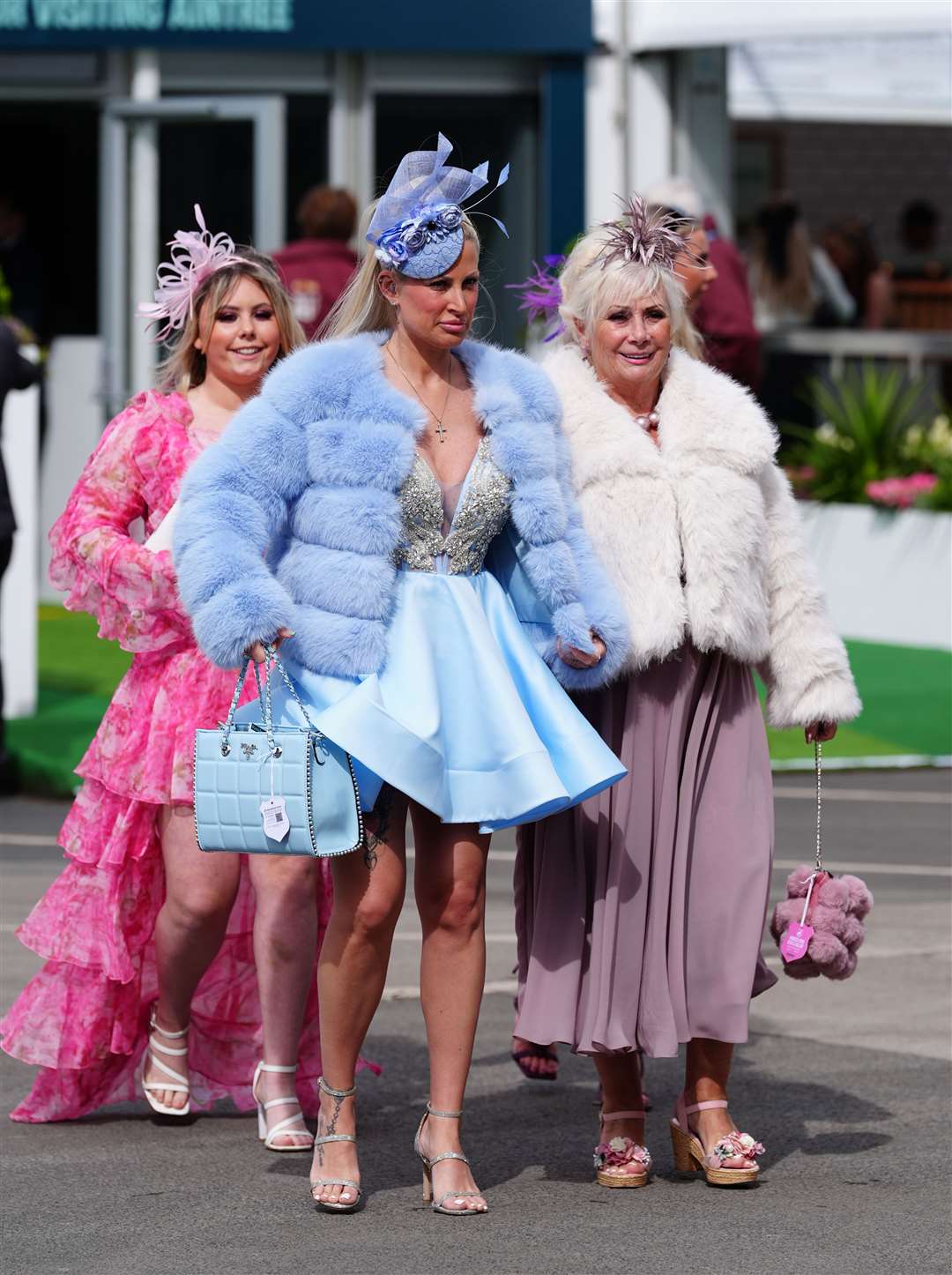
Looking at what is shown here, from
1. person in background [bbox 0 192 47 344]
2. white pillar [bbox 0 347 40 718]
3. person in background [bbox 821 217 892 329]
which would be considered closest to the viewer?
white pillar [bbox 0 347 40 718]

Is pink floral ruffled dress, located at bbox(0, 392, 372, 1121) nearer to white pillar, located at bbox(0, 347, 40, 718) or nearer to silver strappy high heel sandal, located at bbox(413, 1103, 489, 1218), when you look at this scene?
silver strappy high heel sandal, located at bbox(413, 1103, 489, 1218)

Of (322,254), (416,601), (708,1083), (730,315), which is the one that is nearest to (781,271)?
(730,315)

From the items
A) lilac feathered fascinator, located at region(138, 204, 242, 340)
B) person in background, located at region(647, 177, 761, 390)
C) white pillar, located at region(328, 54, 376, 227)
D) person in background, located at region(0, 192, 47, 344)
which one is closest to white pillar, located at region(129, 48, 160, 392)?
person in background, located at region(0, 192, 47, 344)

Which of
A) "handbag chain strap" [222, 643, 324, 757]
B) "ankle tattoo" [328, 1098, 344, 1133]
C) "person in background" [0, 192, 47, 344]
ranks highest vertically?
"person in background" [0, 192, 47, 344]

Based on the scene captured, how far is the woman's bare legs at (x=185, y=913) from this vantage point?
546 centimetres

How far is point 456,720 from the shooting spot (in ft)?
15.6

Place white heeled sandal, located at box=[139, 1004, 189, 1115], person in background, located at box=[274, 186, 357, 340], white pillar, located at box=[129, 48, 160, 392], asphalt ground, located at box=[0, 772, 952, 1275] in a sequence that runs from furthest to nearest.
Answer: white pillar, located at box=[129, 48, 160, 392]
person in background, located at box=[274, 186, 357, 340]
white heeled sandal, located at box=[139, 1004, 189, 1115]
asphalt ground, located at box=[0, 772, 952, 1275]

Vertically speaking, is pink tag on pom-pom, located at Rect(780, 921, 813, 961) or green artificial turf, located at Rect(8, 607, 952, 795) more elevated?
green artificial turf, located at Rect(8, 607, 952, 795)

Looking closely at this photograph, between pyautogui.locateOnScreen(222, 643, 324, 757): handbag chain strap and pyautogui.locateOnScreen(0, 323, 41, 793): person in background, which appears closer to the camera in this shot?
pyautogui.locateOnScreen(222, 643, 324, 757): handbag chain strap

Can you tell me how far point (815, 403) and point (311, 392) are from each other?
11613 mm

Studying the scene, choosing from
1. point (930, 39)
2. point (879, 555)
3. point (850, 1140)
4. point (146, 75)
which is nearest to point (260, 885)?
point (850, 1140)

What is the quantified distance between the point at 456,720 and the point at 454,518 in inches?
16.7

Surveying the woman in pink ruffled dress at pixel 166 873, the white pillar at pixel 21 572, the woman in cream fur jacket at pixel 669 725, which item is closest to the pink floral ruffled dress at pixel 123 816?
the woman in pink ruffled dress at pixel 166 873

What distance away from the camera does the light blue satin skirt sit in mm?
4660
